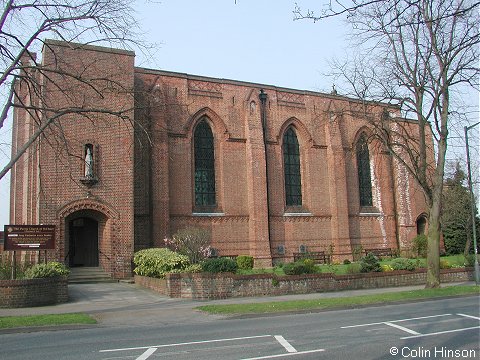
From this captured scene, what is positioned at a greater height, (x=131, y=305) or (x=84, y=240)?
(x=84, y=240)

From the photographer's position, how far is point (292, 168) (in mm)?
30359

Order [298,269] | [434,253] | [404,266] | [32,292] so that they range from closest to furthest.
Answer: [32,292] < [434,253] < [298,269] < [404,266]

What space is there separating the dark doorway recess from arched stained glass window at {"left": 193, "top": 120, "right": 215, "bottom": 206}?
245 inches

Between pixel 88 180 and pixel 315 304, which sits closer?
pixel 315 304

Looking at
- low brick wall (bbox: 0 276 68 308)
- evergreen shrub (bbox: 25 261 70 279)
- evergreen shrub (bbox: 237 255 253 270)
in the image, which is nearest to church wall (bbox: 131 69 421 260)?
evergreen shrub (bbox: 237 255 253 270)

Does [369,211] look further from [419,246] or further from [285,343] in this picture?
[285,343]

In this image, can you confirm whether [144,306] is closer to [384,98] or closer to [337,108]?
[384,98]

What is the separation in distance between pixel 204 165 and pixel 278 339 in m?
19.2

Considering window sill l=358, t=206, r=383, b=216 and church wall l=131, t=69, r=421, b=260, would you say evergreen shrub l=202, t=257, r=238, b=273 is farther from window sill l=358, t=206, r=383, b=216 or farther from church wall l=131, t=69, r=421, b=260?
window sill l=358, t=206, r=383, b=216

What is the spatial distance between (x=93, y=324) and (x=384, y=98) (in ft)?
43.9

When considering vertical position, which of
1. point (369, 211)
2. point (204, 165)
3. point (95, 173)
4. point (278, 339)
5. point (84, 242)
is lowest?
point (278, 339)

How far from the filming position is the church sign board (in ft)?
52.4

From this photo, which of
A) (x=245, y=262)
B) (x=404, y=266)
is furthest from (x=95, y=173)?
(x=404, y=266)

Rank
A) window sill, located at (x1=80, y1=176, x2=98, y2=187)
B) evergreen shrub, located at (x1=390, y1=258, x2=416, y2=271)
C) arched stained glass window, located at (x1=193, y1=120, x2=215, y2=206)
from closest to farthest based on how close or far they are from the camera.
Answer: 1. window sill, located at (x1=80, y1=176, x2=98, y2=187)
2. evergreen shrub, located at (x1=390, y1=258, x2=416, y2=271)
3. arched stained glass window, located at (x1=193, y1=120, x2=215, y2=206)
